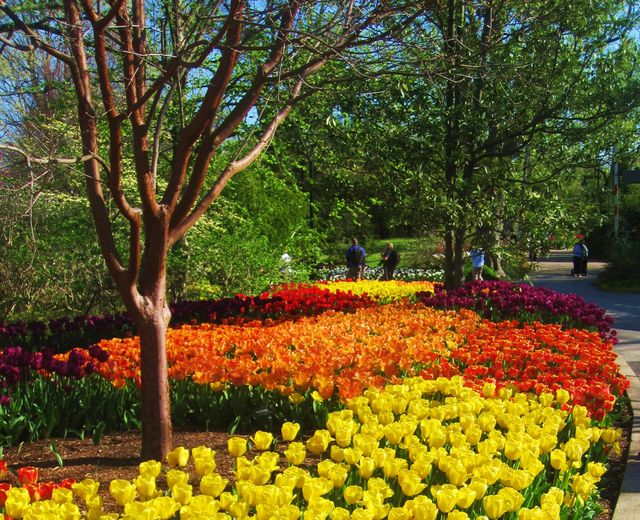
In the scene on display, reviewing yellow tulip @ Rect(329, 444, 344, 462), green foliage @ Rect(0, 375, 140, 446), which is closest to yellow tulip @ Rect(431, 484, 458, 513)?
yellow tulip @ Rect(329, 444, 344, 462)

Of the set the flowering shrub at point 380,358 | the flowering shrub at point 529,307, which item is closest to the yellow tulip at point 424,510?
the flowering shrub at point 380,358

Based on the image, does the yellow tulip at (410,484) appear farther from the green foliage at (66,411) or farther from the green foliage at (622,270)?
the green foliage at (622,270)

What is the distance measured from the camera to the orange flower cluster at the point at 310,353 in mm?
4512

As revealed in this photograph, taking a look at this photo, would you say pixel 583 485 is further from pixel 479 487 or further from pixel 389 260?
pixel 389 260

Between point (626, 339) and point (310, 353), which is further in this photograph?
point (626, 339)

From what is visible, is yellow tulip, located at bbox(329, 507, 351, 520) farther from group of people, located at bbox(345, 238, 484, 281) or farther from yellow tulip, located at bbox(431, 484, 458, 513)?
group of people, located at bbox(345, 238, 484, 281)

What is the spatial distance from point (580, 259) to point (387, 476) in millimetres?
23418

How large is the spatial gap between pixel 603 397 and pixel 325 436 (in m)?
1.96

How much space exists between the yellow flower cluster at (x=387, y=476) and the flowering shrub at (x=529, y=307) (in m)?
4.29

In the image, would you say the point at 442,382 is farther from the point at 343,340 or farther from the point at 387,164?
the point at 387,164

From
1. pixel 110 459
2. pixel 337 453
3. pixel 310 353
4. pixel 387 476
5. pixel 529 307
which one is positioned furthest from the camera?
pixel 529 307

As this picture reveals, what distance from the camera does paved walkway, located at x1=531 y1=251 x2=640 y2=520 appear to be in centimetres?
338

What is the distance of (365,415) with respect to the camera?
3436mm

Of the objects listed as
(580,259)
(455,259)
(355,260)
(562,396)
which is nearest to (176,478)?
(562,396)
